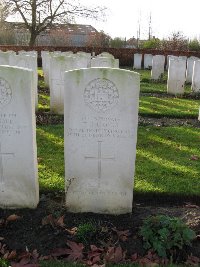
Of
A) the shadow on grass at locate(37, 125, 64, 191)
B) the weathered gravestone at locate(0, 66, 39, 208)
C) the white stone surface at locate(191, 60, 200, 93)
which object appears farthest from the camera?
the white stone surface at locate(191, 60, 200, 93)

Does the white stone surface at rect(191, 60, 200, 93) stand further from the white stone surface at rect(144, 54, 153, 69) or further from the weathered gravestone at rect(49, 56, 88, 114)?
the white stone surface at rect(144, 54, 153, 69)

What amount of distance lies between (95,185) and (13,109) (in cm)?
132

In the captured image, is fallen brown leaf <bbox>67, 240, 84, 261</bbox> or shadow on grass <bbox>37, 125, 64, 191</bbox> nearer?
fallen brown leaf <bbox>67, 240, 84, 261</bbox>

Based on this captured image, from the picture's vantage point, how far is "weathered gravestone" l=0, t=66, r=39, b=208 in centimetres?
400

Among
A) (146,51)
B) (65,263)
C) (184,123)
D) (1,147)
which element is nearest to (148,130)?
(184,123)

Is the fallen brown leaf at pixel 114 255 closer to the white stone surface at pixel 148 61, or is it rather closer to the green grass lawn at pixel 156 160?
the green grass lawn at pixel 156 160

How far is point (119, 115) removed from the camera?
13.4 feet

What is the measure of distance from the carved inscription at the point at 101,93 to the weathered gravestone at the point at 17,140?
0.64 metres

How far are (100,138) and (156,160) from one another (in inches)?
84.9

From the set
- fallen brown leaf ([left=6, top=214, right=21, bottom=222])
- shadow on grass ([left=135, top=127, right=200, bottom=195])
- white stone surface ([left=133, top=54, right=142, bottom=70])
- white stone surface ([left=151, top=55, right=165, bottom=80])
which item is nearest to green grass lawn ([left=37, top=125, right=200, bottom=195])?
shadow on grass ([left=135, top=127, right=200, bottom=195])

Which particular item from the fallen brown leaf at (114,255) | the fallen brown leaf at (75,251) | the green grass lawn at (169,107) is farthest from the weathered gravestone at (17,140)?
the green grass lawn at (169,107)

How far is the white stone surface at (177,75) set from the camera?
12.9 metres

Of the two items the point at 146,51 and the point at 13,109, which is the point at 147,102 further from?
the point at 146,51

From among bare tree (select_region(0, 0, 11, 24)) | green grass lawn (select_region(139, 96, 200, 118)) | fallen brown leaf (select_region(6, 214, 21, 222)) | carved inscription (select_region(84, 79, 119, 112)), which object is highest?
bare tree (select_region(0, 0, 11, 24))
